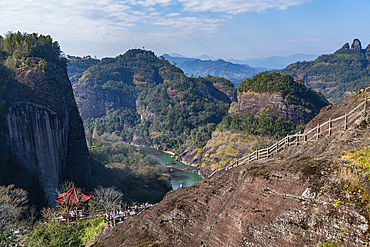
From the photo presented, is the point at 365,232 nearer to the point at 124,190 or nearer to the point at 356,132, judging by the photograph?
the point at 356,132

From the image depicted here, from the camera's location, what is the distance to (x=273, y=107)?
72.8m

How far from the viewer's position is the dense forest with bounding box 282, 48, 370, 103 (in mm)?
149375

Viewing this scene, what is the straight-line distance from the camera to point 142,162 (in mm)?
75812

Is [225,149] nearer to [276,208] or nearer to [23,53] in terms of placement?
[23,53]

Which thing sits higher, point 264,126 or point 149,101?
point 149,101

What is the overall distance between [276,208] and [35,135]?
130ft

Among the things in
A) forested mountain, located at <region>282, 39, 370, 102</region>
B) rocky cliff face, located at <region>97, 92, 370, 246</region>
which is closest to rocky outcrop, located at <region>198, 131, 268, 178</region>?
rocky cliff face, located at <region>97, 92, 370, 246</region>

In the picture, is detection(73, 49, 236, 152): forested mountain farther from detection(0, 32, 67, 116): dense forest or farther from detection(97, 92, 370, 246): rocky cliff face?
detection(97, 92, 370, 246): rocky cliff face

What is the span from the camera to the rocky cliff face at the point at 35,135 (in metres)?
37.7

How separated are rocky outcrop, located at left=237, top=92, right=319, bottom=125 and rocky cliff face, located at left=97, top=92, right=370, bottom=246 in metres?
61.2

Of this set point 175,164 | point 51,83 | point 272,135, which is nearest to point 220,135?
point 272,135

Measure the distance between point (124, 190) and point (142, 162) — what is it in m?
28.6

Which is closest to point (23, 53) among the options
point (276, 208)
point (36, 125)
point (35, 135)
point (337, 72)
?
point (36, 125)

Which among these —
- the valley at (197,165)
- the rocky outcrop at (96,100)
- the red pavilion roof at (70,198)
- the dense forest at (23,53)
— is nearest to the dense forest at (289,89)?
the valley at (197,165)
